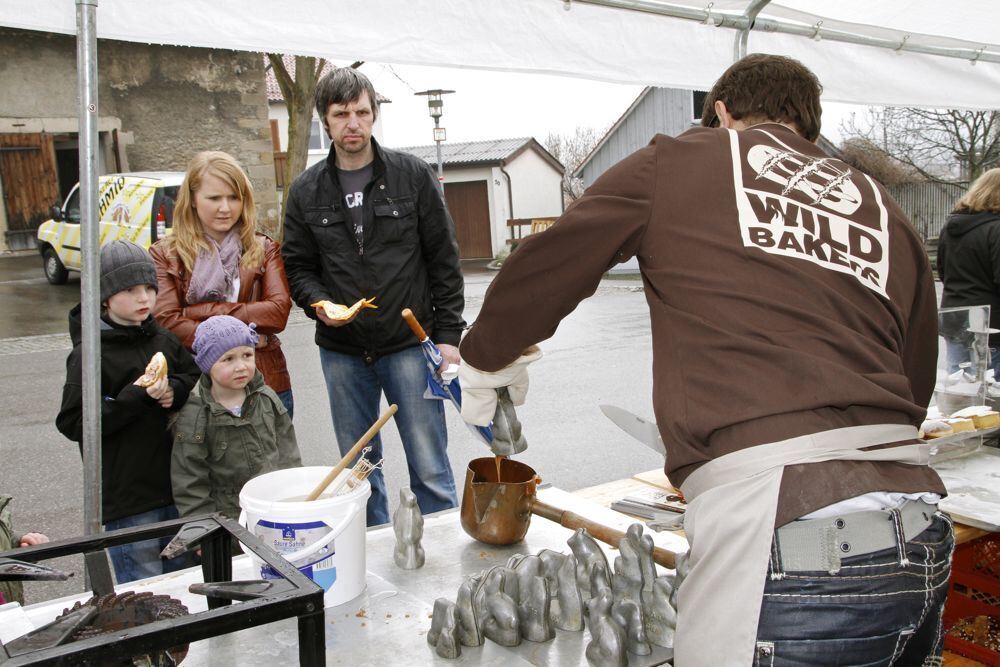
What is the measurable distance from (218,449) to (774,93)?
1826mm

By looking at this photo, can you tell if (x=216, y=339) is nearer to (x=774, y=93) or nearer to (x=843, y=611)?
(x=774, y=93)

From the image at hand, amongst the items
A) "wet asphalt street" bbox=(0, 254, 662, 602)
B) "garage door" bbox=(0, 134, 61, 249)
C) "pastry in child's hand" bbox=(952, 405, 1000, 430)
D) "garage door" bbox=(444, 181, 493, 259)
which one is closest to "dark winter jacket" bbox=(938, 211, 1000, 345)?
"pastry in child's hand" bbox=(952, 405, 1000, 430)

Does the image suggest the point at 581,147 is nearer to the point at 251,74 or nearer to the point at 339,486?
the point at 251,74

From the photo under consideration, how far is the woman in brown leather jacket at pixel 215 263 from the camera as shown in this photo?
288cm

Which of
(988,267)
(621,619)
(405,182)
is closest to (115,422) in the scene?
(405,182)

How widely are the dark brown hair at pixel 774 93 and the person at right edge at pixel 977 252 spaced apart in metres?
2.98

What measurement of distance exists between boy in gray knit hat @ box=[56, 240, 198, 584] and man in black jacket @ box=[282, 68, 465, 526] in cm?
63

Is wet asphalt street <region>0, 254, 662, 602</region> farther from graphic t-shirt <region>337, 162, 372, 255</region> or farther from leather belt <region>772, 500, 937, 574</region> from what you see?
leather belt <region>772, 500, 937, 574</region>

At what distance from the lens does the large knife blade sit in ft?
5.52

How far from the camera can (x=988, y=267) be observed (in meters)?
4.21

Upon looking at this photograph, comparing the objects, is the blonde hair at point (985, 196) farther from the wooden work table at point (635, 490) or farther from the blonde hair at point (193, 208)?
the blonde hair at point (193, 208)

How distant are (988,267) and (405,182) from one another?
9.74 ft

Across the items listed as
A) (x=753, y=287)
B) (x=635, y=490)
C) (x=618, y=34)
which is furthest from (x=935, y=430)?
(x=618, y=34)

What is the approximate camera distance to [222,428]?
255 cm
